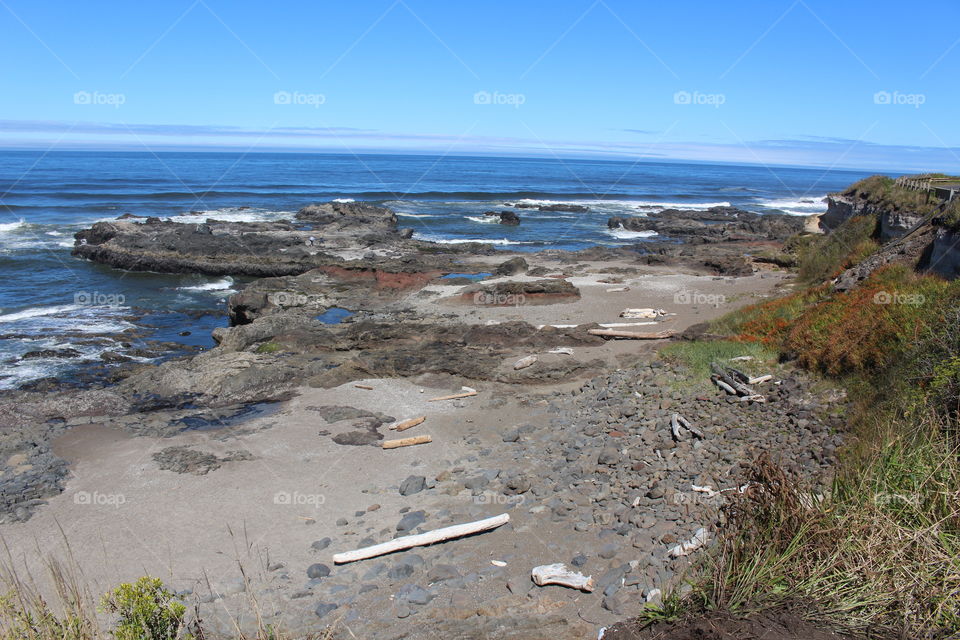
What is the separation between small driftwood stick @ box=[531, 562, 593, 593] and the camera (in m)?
6.71

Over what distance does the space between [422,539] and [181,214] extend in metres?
42.9

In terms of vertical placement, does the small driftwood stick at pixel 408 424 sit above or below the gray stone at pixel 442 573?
above

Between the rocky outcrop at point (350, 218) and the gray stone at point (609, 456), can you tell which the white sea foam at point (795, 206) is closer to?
the rocky outcrop at point (350, 218)

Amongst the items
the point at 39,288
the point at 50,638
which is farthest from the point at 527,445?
the point at 39,288

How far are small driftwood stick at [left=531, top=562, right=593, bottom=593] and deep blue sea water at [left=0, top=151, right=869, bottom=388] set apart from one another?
47.3 feet

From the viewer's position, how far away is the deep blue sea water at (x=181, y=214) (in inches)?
821

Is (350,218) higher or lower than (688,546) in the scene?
higher

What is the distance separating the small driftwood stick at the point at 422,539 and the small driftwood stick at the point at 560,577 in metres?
1.19

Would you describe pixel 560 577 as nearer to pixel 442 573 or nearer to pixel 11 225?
pixel 442 573

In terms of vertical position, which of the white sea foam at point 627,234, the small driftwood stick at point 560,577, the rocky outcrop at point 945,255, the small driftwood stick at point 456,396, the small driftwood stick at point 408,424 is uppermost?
the white sea foam at point 627,234

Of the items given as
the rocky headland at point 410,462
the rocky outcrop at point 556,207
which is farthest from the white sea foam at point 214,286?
the rocky outcrop at point 556,207

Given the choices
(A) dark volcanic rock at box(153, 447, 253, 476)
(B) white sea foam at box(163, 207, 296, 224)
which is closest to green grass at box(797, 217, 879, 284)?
(A) dark volcanic rock at box(153, 447, 253, 476)

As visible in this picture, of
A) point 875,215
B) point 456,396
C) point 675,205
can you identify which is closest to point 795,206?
point 675,205

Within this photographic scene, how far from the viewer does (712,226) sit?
44.5 metres
